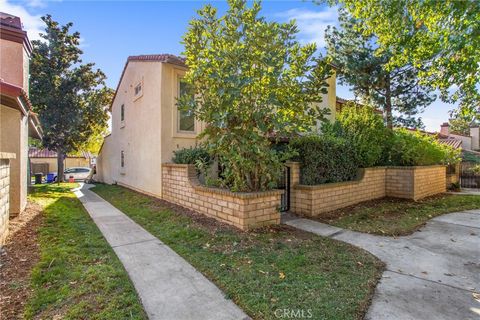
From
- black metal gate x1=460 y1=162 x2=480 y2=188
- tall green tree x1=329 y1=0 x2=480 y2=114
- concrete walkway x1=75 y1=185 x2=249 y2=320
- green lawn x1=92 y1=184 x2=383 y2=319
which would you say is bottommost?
concrete walkway x1=75 y1=185 x2=249 y2=320

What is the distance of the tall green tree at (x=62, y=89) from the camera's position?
655 inches

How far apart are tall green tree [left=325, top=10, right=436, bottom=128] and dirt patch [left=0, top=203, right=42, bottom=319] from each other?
1606cm

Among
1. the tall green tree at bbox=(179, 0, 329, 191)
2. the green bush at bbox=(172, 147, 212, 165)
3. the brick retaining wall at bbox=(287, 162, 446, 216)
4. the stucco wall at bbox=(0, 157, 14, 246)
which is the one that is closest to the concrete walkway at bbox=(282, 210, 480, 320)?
the brick retaining wall at bbox=(287, 162, 446, 216)

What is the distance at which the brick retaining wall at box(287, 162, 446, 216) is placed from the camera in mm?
7215

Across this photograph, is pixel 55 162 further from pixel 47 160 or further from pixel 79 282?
pixel 79 282

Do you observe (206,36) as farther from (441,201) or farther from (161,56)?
(441,201)

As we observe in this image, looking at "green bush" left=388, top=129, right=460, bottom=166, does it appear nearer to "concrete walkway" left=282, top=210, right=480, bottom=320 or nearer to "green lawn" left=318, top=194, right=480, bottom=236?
"green lawn" left=318, top=194, right=480, bottom=236

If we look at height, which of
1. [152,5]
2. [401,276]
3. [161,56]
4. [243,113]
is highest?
[152,5]

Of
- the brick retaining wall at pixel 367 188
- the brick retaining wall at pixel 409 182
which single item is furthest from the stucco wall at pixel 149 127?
the brick retaining wall at pixel 409 182

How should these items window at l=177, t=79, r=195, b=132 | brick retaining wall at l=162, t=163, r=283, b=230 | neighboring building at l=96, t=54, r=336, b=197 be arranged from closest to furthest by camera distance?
brick retaining wall at l=162, t=163, r=283, b=230
neighboring building at l=96, t=54, r=336, b=197
window at l=177, t=79, r=195, b=132

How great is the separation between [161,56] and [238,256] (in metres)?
7.67

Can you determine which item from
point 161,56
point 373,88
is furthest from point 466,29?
point 373,88

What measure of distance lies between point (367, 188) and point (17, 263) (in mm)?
9380

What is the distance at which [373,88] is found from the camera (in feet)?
52.1
